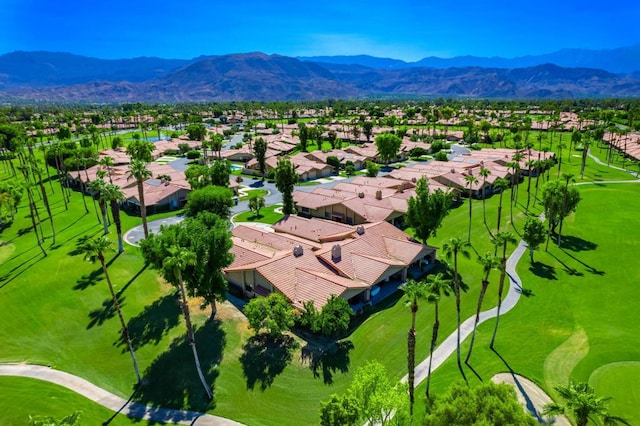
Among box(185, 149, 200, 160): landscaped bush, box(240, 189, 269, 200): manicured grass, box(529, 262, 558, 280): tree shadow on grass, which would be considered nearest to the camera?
box(529, 262, 558, 280): tree shadow on grass

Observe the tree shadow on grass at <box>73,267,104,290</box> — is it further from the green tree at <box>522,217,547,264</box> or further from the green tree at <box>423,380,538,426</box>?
the green tree at <box>522,217,547,264</box>

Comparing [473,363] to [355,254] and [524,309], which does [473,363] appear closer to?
[524,309]

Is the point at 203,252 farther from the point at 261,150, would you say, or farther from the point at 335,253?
the point at 261,150

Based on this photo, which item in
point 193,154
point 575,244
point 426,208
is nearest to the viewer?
point 426,208

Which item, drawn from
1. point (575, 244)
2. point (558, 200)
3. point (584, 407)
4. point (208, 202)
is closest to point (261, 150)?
point (208, 202)

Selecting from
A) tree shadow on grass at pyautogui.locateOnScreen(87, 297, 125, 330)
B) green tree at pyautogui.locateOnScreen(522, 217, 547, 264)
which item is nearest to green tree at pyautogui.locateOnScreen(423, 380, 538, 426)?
green tree at pyautogui.locateOnScreen(522, 217, 547, 264)

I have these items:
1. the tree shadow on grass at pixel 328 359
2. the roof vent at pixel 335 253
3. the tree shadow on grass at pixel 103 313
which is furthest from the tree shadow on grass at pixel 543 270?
the tree shadow on grass at pixel 103 313

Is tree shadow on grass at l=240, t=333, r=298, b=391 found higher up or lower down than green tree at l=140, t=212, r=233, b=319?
lower down
